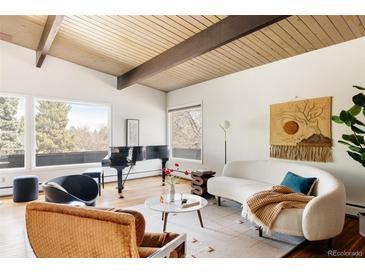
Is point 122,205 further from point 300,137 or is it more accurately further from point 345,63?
point 345,63

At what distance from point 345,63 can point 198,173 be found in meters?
3.10

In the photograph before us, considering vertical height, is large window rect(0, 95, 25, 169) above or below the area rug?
above

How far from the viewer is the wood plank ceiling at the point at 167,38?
3.18m

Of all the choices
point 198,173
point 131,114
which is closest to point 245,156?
point 198,173

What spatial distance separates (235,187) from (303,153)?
1450mm

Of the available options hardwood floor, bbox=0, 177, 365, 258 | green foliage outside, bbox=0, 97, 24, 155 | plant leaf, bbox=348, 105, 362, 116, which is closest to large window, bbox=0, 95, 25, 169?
green foliage outside, bbox=0, 97, 24, 155

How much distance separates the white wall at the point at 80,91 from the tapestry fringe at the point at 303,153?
12.3ft

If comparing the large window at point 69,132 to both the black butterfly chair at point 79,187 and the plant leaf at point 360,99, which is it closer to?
the black butterfly chair at point 79,187

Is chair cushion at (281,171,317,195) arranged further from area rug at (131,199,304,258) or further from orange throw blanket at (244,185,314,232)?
area rug at (131,199,304,258)

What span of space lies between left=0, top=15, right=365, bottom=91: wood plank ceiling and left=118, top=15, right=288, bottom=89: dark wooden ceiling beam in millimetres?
94

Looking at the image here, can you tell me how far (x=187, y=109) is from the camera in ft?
21.4

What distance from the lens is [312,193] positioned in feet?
10.3

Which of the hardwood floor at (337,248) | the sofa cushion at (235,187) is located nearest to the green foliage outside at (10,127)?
the sofa cushion at (235,187)

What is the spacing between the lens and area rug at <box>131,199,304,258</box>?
2.42 metres
